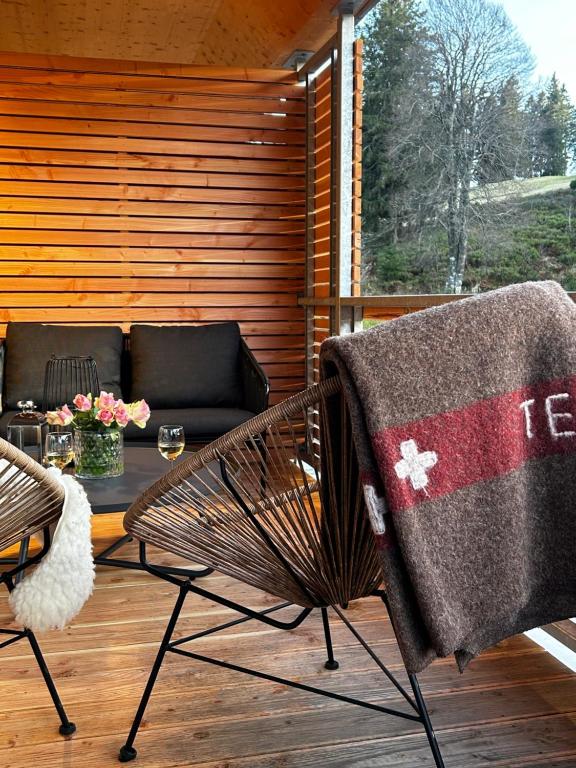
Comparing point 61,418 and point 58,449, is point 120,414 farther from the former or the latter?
point 58,449

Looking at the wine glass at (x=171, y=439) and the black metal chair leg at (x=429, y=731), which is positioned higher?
the wine glass at (x=171, y=439)

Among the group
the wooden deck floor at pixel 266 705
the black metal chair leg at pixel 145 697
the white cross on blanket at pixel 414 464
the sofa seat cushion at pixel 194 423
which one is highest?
the white cross on blanket at pixel 414 464

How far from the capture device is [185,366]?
4.65 meters

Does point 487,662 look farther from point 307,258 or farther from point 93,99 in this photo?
point 93,99

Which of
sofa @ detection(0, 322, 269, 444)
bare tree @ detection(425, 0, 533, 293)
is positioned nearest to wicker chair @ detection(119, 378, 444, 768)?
bare tree @ detection(425, 0, 533, 293)

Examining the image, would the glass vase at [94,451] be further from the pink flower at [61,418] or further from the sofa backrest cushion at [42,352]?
the sofa backrest cushion at [42,352]

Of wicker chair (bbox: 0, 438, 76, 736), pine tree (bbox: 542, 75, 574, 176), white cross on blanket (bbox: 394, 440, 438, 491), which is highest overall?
pine tree (bbox: 542, 75, 574, 176)

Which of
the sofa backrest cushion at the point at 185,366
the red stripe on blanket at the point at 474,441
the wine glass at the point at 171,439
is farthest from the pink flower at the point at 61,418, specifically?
the sofa backrest cushion at the point at 185,366

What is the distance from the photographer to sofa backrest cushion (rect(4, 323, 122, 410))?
4.46 meters

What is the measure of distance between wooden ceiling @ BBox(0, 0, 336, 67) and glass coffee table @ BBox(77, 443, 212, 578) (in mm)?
2659

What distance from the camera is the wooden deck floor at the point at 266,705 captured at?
1875 millimetres

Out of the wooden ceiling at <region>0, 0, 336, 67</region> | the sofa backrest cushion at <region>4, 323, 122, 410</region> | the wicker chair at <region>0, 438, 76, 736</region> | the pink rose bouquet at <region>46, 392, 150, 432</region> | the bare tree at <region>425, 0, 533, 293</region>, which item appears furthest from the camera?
the wooden ceiling at <region>0, 0, 336, 67</region>

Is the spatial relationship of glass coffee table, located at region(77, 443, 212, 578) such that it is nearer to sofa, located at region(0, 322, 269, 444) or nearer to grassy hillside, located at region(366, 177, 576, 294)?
sofa, located at region(0, 322, 269, 444)

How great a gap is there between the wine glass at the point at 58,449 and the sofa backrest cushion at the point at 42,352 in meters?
1.94
